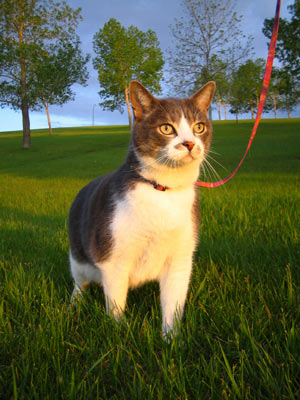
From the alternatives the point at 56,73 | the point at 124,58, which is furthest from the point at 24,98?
the point at 124,58

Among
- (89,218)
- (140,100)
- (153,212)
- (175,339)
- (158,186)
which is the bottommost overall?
(175,339)

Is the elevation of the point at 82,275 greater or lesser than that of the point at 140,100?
lesser

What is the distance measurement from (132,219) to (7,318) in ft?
3.21

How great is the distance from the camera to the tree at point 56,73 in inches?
943

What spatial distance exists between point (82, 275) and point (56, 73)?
25723 mm

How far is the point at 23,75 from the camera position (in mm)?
24312

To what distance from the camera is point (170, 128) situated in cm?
218

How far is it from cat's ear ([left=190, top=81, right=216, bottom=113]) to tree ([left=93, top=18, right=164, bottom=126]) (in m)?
34.7

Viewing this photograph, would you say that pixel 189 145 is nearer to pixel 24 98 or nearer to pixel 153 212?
pixel 153 212

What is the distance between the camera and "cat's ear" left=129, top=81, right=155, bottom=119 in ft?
7.41

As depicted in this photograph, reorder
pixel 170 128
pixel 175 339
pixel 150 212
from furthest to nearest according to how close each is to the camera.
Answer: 1. pixel 170 128
2. pixel 150 212
3. pixel 175 339

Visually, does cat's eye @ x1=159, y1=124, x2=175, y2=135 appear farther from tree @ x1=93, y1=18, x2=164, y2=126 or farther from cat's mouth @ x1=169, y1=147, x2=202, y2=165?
tree @ x1=93, y1=18, x2=164, y2=126

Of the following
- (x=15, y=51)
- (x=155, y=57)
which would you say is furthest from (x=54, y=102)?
(x=155, y=57)

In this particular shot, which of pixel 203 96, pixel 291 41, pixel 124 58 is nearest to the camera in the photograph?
pixel 203 96
